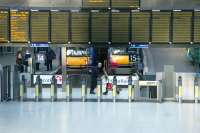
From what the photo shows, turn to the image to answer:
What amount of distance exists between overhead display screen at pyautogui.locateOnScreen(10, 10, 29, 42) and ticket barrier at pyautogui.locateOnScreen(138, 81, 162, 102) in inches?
180

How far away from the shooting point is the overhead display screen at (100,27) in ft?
68.5

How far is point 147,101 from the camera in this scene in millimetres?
21969

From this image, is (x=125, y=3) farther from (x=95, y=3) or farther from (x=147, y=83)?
(x=147, y=83)

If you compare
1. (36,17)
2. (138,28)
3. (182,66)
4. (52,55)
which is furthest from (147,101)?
(182,66)

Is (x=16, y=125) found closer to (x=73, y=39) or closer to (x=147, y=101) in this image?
(x=73, y=39)

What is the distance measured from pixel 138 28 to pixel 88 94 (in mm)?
4180

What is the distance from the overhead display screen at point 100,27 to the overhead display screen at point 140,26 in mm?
953

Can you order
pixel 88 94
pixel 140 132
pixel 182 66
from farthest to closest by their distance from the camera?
pixel 182 66, pixel 88 94, pixel 140 132

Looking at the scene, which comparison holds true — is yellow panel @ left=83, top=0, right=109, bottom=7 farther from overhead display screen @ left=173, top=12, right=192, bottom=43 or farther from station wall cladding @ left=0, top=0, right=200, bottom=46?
overhead display screen @ left=173, top=12, right=192, bottom=43

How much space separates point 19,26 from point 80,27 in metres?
2.19

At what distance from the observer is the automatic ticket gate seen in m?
21.7

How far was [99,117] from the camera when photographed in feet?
58.8

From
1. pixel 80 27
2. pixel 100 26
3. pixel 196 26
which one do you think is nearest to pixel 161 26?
pixel 196 26

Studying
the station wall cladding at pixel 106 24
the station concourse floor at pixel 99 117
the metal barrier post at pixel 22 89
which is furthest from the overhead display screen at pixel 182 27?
the metal barrier post at pixel 22 89
